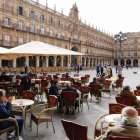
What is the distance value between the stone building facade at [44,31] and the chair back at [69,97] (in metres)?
17.0

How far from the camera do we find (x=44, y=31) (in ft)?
142

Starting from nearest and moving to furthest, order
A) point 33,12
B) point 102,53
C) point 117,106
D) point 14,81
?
1. point 117,106
2. point 14,81
3. point 33,12
4. point 102,53

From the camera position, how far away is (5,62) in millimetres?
33594

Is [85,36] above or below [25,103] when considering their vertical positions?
above

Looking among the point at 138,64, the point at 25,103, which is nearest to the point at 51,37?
the point at 25,103

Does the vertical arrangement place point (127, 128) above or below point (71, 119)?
above

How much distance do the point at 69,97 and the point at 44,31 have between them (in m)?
36.6

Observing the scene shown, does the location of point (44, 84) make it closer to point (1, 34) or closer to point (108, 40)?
point (1, 34)

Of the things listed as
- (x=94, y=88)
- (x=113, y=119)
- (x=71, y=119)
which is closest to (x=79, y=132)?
(x=113, y=119)

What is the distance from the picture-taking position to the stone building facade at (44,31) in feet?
112

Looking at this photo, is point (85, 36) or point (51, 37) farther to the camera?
point (85, 36)

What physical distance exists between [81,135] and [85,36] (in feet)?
195

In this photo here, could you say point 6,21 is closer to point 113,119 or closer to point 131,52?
point 113,119

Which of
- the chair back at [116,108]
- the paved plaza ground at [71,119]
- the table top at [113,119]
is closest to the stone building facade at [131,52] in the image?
the paved plaza ground at [71,119]
